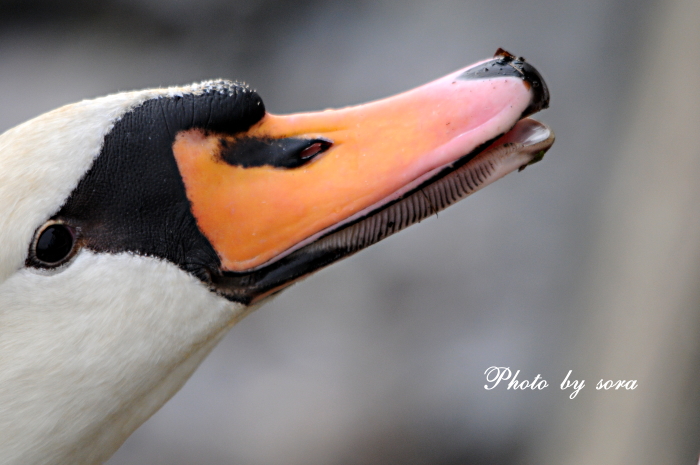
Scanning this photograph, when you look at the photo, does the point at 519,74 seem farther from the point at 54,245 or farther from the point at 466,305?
the point at 466,305

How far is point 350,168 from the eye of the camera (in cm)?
88

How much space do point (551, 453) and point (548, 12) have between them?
1.92 meters

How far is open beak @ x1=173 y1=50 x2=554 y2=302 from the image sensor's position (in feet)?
2.77

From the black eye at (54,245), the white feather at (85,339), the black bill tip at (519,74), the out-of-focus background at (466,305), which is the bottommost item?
the out-of-focus background at (466,305)

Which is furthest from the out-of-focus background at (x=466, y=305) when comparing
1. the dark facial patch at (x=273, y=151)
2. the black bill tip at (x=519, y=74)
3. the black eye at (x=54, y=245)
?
the black eye at (x=54, y=245)

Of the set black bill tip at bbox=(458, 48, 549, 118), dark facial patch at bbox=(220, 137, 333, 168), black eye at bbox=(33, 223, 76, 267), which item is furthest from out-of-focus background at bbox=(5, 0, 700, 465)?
black eye at bbox=(33, 223, 76, 267)

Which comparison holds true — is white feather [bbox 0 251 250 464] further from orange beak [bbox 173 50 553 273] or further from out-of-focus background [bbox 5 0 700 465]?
out-of-focus background [bbox 5 0 700 465]

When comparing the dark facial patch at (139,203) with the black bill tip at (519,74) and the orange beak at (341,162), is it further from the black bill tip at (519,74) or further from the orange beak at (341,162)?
the black bill tip at (519,74)

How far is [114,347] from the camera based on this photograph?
2.95 feet

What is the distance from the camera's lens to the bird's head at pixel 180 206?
2.79 ft

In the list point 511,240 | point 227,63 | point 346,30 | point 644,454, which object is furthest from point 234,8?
point 644,454

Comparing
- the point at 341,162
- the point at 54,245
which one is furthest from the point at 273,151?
the point at 54,245

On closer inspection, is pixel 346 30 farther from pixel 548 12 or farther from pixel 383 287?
pixel 383 287

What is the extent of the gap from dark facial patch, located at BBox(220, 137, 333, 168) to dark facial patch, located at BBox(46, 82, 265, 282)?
3.0 inches
